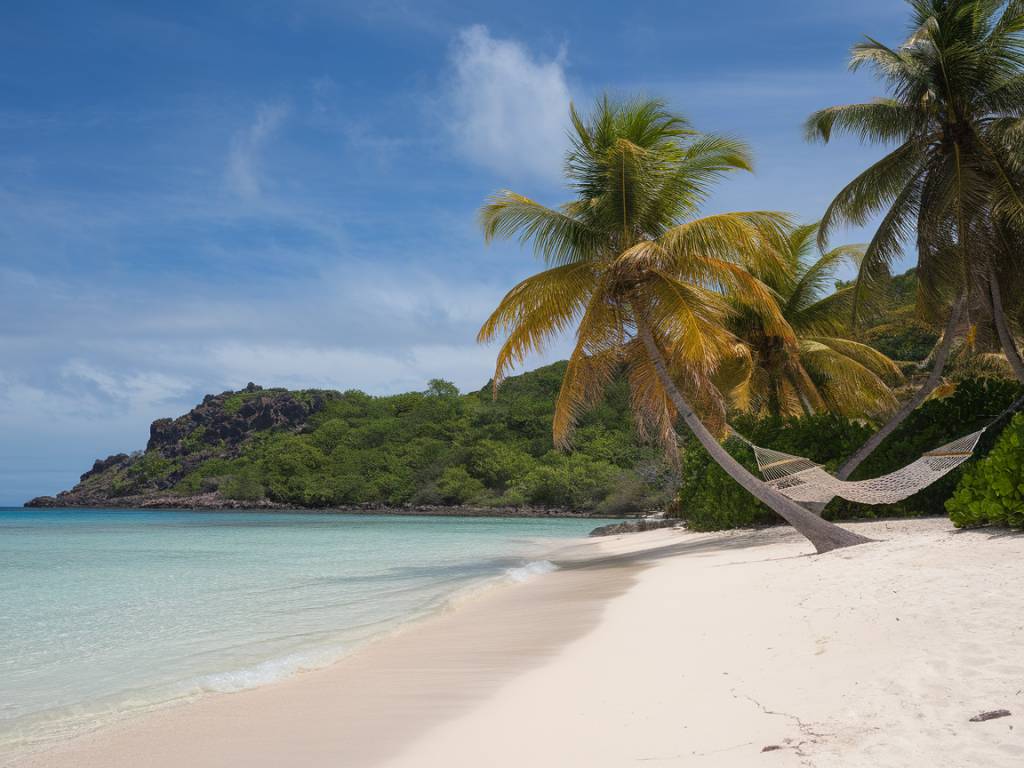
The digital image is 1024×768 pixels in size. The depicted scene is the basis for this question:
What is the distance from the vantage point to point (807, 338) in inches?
572

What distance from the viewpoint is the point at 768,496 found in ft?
27.1

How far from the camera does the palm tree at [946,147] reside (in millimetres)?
9227

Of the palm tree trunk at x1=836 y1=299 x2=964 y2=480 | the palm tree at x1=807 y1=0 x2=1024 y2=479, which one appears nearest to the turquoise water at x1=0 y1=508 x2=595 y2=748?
the palm tree trunk at x1=836 y1=299 x2=964 y2=480

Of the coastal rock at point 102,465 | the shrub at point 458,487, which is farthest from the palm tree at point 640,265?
the coastal rock at point 102,465

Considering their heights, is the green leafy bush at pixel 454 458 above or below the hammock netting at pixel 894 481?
above

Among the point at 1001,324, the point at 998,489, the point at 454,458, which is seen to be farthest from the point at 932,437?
the point at 454,458

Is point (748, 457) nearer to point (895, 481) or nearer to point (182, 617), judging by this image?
point (895, 481)

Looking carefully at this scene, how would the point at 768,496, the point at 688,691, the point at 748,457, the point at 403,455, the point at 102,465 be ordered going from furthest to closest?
the point at 102,465 < the point at 403,455 < the point at 748,457 < the point at 768,496 < the point at 688,691

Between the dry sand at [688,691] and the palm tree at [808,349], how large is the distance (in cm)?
822

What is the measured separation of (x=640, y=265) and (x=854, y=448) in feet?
14.4

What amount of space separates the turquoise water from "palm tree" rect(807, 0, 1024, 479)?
6420 millimetres

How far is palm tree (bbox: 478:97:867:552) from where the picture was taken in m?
9.32

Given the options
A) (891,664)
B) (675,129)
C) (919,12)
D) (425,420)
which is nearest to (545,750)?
(891,664)

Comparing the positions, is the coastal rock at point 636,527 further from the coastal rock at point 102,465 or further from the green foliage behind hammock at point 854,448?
the coastal rock at point 102,465
